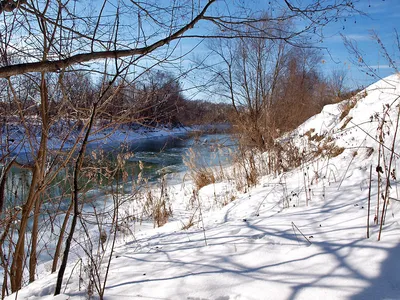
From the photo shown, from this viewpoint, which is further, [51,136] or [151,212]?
[151,212]

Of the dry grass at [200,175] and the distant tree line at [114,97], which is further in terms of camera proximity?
the dry grass at [200,175]

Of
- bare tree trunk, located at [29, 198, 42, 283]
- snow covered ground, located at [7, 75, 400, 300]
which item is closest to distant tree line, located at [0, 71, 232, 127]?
bare tree trunk, located at [29, 198, 42, 283]

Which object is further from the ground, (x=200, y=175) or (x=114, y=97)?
(x=114, y=97)

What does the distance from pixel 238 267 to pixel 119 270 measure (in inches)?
33.5

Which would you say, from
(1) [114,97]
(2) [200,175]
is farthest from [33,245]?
(2) [200,175]

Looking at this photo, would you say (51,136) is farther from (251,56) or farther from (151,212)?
(251,56)

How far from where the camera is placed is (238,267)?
172cm

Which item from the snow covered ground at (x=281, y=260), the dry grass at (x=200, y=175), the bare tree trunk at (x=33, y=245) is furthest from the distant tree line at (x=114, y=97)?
the dry grass at (x=200, y=175)

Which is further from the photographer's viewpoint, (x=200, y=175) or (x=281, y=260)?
(x=200, y=175)

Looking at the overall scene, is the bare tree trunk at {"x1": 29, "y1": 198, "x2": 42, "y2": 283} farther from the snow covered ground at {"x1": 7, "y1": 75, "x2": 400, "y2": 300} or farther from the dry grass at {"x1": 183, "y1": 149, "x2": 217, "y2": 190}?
the dry grass at {"x1": 183, "y1": 149, "x2": 217, "y2": 190}

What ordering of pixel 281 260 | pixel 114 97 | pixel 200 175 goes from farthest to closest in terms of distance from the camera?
pixel 200 175 → pixel 114 97 → pixel 281 260

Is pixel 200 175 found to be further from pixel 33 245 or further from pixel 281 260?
pixel 281 260

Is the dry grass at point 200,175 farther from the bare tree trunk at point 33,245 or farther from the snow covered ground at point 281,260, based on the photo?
the bare tree trunk at point 33,245

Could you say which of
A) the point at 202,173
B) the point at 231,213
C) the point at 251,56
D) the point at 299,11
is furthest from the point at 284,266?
the point at 251,56
